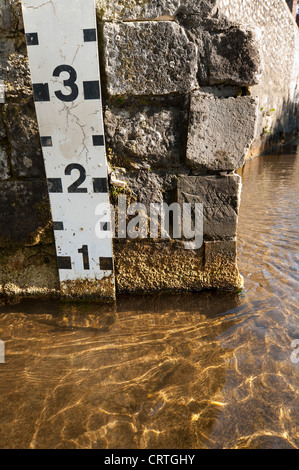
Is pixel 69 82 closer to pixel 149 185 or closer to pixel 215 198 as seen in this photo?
pixel 149 185

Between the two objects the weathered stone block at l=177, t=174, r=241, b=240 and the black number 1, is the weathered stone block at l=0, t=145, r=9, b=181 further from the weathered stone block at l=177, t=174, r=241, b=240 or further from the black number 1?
the weathered stone block at l=177, t=174, r=241, b=240

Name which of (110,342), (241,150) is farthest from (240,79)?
(110,342)

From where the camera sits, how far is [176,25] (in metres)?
1.75

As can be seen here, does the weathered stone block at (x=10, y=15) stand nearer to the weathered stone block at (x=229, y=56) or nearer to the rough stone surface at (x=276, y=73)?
the weathered stone block at (x=229, y=56)

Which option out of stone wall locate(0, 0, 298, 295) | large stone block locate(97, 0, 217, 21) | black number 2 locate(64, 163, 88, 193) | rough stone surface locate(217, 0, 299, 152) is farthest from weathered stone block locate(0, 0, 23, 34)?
rough stone surface locate(217, 0, 299, 152)

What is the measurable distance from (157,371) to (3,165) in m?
1.55

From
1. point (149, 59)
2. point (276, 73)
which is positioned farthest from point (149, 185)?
point (276, 73)

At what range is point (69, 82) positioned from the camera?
69.1 inches

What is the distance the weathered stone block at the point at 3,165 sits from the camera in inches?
76.9

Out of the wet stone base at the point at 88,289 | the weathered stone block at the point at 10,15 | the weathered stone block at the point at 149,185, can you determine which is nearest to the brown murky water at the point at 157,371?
the wet stone base at the point at 88,289

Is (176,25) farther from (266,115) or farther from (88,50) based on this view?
(266,115)

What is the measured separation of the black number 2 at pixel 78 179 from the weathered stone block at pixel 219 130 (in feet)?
2.18
